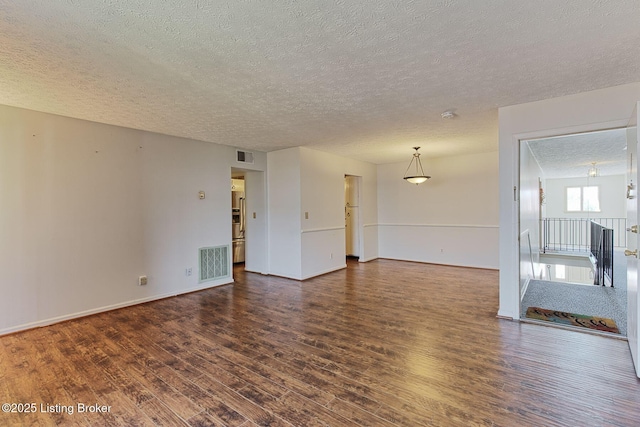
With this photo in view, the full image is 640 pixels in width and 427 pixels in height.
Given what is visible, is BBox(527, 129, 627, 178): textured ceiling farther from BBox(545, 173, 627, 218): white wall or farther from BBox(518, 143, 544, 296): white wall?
BBox(545, 173, 627, 218): white wall

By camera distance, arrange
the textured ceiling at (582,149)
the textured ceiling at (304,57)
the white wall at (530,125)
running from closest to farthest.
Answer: the textured ceiling at (304,57), the white wall at (530,125), the textured ceiling at (582,149)

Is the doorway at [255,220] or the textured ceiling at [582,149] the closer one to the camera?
the textured ceiling at [582,149]

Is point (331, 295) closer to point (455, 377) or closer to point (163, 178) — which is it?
point (455, 377)

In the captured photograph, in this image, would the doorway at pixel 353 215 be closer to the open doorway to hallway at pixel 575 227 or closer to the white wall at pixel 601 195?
the open doorway to hallway at pixel 575 227

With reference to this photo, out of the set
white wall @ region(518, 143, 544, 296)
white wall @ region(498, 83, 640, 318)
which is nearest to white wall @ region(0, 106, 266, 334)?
white wall @ region(498, 83, 640, 318)

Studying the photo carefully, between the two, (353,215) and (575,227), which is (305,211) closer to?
(353,215)

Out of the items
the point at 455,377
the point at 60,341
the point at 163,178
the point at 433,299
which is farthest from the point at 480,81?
the point at 60,341

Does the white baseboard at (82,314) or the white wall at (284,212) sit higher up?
the white wall at (284,212)

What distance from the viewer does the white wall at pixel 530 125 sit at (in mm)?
2930

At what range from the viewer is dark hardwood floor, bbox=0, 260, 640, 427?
1.89 m

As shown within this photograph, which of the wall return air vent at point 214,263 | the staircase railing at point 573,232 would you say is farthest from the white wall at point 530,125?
the staircase railing at point 573,232

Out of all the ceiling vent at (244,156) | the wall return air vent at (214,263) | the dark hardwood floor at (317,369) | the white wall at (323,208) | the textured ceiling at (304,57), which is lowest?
the dark hardwood floor at (317,369)

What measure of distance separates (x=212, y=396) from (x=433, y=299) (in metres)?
3.27

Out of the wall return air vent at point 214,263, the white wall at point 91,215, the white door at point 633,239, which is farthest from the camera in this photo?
the wall return air vent at point 214,263
